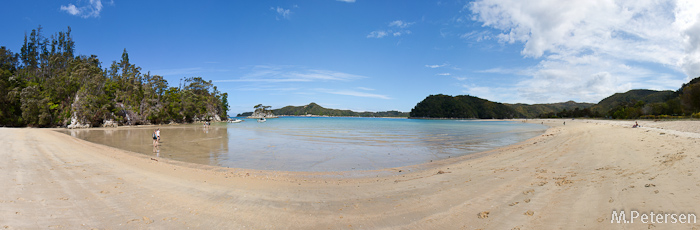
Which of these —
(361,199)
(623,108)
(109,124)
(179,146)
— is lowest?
(179,146)

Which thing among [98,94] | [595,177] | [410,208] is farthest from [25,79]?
[595,177]

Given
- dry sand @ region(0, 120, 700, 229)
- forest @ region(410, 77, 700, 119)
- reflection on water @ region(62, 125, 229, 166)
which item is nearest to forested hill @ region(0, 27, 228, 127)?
reflection on water @ region(62, 125, 229, 166)

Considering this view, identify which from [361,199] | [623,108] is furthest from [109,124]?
[623,108]

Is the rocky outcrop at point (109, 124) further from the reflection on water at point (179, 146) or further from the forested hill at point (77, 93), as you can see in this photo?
the reflection on water at point (179, 146)

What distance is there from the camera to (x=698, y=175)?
234 inches

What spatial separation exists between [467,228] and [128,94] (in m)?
76.4

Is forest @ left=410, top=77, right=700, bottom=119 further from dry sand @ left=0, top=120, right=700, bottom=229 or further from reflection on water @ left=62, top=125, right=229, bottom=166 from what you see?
reflection on water @ left=62, top=125, right=229, bottom=166

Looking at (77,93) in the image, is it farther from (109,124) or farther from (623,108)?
(623,108)

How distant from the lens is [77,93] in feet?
158

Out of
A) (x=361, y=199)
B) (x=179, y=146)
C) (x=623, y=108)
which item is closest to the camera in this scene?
(x=361, y=199)

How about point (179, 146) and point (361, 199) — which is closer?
point (361, 199)

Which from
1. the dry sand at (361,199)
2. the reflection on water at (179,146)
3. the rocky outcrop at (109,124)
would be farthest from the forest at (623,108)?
the rocky outcrop at (109,124)

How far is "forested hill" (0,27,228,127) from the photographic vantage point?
44188 millimetres

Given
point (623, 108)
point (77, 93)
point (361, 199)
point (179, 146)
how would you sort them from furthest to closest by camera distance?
point (623, 108) < point (77, 93) < point (179, 146) < point (361, 199)
